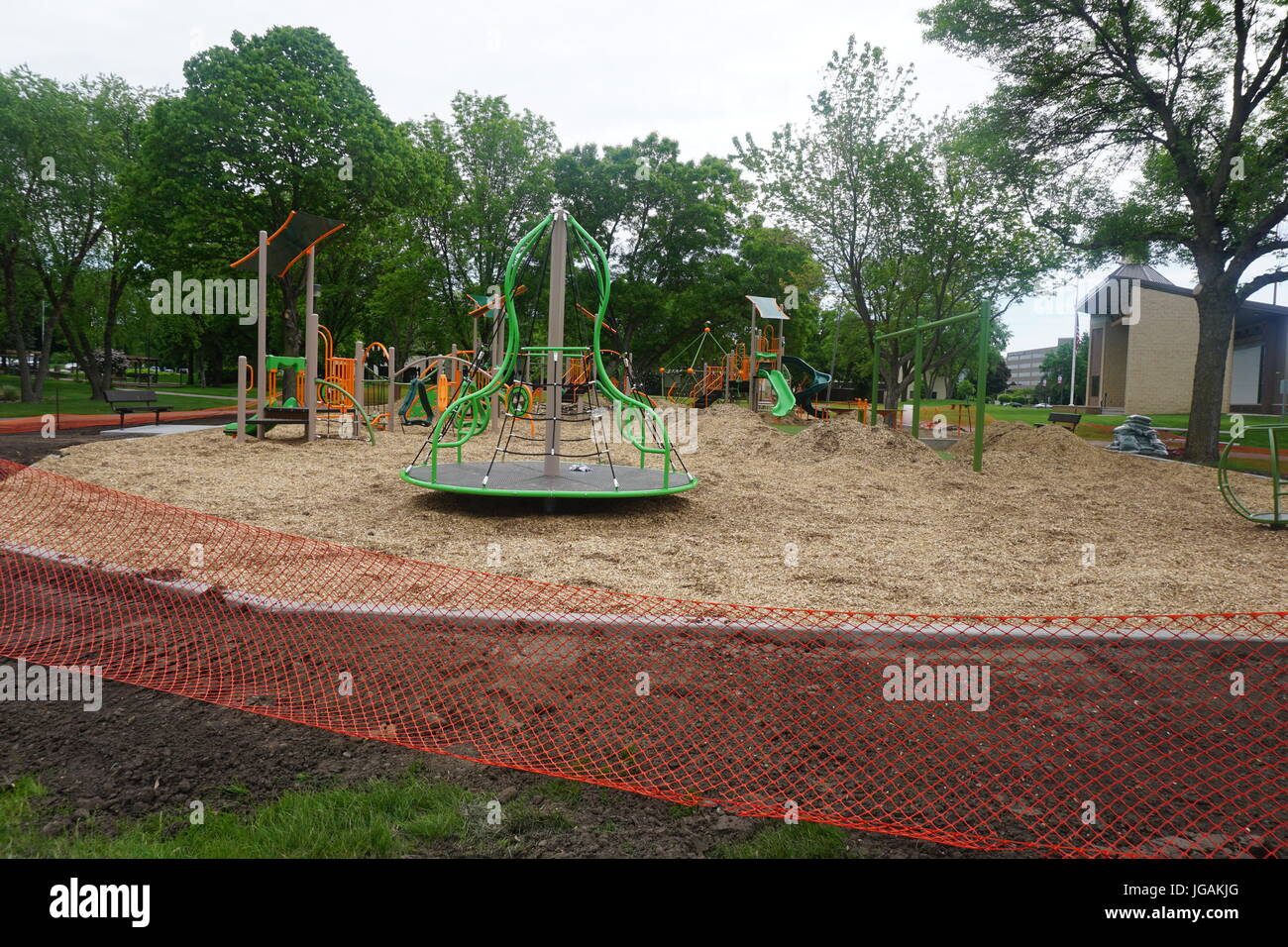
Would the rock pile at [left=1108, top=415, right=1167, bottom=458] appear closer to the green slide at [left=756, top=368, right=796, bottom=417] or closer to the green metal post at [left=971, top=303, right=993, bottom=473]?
the green metal post at [left=971, top=303, right=993, bottom=473]

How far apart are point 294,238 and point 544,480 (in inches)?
337

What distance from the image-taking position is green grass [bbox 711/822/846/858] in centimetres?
233

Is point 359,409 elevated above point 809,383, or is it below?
below

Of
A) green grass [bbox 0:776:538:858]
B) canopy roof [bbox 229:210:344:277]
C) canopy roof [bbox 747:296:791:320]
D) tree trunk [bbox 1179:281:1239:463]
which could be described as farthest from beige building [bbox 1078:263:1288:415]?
green grass [bbox 0:776:538:858]

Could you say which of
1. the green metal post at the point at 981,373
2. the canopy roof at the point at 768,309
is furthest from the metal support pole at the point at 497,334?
the canopy roof at the point at 768,309

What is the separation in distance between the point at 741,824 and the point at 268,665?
237cm

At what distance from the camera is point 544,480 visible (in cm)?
803

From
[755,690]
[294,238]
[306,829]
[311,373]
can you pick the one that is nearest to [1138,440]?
[311,373]

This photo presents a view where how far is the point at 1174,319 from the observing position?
36500 millimetres

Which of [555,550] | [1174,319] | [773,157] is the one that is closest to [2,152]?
[773,157]

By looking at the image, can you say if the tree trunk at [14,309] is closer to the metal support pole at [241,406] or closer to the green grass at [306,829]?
the metal support pole at [241,406]

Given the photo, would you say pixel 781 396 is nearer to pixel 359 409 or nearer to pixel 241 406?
pixel 359 409

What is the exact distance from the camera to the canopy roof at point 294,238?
519 inches
